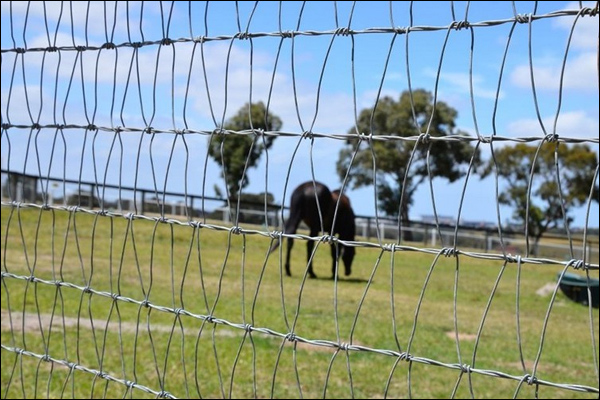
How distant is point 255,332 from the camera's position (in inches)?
161

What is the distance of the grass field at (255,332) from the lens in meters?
3.11

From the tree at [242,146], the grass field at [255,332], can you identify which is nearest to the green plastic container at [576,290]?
the grass field at [255,332]

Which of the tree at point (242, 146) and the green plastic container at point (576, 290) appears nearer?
the tree at point (242, 146)

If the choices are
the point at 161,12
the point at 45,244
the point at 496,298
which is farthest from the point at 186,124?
the point at 45,244

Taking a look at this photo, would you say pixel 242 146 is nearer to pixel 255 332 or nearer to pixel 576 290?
pixel 576 290

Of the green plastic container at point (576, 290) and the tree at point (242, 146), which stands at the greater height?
the tree at point (242, 146)

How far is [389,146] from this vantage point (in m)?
21.7

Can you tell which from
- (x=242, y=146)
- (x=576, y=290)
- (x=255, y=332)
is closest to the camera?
(x=255, y=332)

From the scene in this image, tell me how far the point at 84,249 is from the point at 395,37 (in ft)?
48.3

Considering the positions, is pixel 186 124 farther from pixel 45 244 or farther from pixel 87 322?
pixel 45 244

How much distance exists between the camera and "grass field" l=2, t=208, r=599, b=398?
122 inches

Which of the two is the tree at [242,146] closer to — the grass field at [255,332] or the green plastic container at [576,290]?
the grass field at [255,332]

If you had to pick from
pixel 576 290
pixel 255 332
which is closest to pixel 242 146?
pixel 576 290

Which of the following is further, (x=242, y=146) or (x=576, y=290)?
(x=242, y=146)
